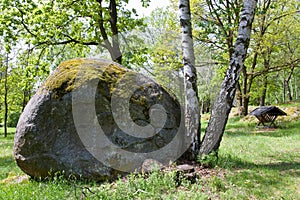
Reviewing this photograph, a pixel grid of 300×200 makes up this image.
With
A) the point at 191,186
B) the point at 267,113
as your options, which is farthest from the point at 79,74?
the point at 267,113

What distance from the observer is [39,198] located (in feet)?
11.8

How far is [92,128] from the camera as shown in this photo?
4934 millimetres

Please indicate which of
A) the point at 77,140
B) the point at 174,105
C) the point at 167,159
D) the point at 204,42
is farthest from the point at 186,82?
the point at 204,42

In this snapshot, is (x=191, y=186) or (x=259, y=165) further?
(x=259, y=165)

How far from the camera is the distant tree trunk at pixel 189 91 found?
18.5 feet

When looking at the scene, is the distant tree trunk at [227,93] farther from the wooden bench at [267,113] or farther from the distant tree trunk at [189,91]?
the wooden bench at [267,113]

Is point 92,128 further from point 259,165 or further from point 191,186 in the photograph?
point 259,165

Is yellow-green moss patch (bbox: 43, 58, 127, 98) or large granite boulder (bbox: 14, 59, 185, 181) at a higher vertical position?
yellow-green moss patch (bbox: 43, 58, 127, 98)

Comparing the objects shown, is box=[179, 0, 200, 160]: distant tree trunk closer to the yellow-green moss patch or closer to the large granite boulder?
the large granite boulder

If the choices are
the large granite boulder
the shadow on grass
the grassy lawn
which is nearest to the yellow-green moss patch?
the large granite boulder

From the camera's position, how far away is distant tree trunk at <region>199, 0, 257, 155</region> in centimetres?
564

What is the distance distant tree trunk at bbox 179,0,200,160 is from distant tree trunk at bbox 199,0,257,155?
23 cm

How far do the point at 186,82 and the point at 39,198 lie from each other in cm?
373

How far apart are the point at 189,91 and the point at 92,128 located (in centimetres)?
230
